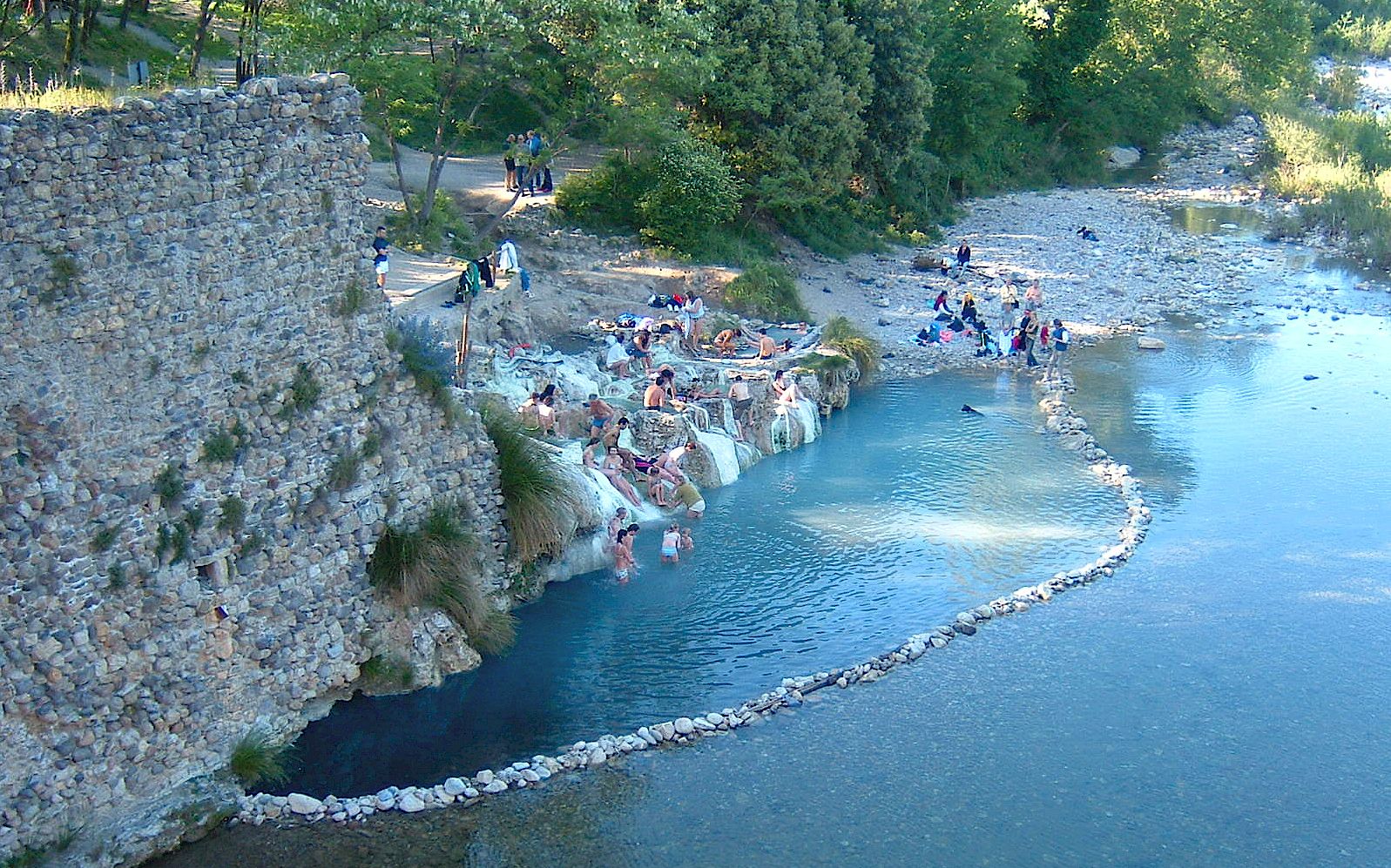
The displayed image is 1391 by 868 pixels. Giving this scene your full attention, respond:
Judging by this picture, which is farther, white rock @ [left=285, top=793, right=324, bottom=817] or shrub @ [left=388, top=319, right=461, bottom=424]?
shrub @ [left=388, top=319, right=461, bottom=424]

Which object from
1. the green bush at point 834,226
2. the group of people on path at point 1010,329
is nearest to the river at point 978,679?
the group of people on path at point 1010,329

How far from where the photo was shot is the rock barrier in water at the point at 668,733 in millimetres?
14500

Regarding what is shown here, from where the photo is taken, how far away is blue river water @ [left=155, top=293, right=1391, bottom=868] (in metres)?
14.2

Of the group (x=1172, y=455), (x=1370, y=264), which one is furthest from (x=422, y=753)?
→ (x=1370, y=264)

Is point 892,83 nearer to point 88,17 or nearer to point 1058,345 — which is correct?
point 1058,345

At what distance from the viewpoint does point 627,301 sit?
101 ft

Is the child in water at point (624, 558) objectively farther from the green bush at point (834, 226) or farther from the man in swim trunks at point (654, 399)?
the green bush at point (834, 226)

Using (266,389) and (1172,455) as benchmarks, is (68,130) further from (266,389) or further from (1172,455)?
(1172,455)

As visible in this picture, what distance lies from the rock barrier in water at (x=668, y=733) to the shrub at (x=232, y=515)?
9.24ft

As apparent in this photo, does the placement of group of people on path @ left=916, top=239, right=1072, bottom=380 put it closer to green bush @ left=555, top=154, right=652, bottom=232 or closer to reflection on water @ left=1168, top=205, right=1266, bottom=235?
green bush @ left=555, top=154, right=652, bottom=232

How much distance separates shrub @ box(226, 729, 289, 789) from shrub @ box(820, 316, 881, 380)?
16962 mm

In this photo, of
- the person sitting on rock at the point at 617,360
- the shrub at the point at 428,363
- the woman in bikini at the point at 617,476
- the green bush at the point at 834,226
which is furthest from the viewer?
the green bush at the point at 834,226

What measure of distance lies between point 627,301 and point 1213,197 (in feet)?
102

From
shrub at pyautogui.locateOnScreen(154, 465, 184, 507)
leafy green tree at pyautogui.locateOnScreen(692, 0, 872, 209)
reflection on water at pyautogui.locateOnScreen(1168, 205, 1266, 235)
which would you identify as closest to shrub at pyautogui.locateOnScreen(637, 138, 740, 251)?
leafy green tree at pyautogui.locateOnScreen(692, 0, 872, 209)
